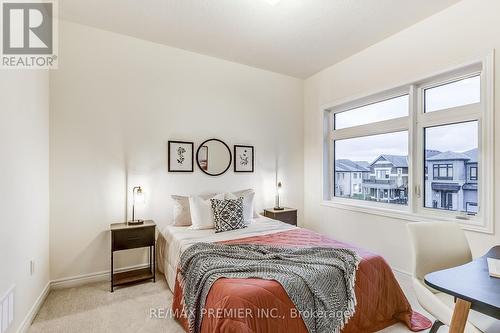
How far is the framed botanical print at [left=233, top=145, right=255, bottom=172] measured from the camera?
3857 millimetres

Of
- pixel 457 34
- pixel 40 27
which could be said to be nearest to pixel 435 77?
pixel 457 34

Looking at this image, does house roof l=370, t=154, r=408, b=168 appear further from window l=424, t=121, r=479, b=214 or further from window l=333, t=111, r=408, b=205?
window l=424, t=121, r=479, b=214

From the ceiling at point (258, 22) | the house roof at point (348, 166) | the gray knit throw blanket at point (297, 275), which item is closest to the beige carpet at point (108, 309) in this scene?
the gray knit throw blanket at point (297, 275)

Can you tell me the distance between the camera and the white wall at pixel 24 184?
1.73 m

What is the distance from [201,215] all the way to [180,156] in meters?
0.92

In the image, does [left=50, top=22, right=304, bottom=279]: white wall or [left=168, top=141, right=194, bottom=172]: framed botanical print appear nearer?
[left=50, top=22, right=304, bottom=279]: white wall

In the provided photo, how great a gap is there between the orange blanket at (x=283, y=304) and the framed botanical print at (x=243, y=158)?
4.83 feet

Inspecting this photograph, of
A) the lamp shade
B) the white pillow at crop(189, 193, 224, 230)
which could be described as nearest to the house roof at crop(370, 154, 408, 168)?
the white pillow at crop(189, 193, 224, 230)

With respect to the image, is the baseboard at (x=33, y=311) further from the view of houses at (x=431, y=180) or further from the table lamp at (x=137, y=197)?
the view of houses at (x=431, y=180)

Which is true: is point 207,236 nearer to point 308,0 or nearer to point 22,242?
point 22,242

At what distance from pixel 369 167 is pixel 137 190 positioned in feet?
10.3

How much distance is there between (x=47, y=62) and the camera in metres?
2.71

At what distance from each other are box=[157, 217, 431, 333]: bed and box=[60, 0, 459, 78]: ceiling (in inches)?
91.9

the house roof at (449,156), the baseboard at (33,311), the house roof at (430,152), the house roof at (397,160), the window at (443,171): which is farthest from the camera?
the house roof at (397,160)
